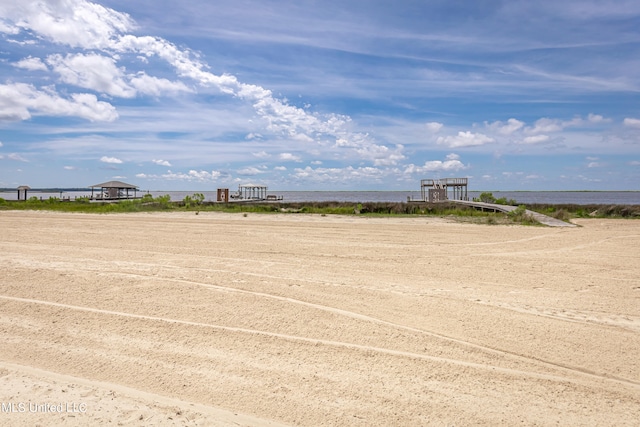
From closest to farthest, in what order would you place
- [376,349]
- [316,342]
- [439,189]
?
[376,349]
[316,342]
[439,189]

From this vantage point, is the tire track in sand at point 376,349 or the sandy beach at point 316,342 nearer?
the sandy beach at point 316,342

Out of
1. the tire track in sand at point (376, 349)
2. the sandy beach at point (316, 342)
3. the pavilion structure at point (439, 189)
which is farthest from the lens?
the pavilion structure at point (439, 189)

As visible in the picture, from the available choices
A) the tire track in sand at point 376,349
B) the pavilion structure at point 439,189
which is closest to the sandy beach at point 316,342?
the tire track in sand at point 376,349

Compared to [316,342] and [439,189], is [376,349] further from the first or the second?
[439,189]

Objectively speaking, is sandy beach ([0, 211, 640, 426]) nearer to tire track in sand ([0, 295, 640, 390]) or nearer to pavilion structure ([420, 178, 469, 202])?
tire track in sand ([0, 295, 640, 390])

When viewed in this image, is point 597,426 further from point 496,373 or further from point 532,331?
point 532,331

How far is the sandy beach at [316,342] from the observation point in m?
3.49

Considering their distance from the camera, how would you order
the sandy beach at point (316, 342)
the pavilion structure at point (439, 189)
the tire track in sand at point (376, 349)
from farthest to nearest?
the pavilion structure at point (439, 189) → the tire track in sand at point (376, 349) → the sandy beach at point (316, 342)

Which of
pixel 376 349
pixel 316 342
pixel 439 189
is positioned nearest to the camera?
pixel 376 349

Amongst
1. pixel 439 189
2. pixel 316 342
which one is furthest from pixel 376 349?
pixel 439 189

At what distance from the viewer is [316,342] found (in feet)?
15.6

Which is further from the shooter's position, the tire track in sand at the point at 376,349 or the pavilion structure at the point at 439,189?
the pavilion structure at the point at 439,189

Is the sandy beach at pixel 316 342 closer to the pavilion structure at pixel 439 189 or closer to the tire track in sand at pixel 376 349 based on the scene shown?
the tire track in sand at pixel 376 349

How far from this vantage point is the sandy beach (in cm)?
349
